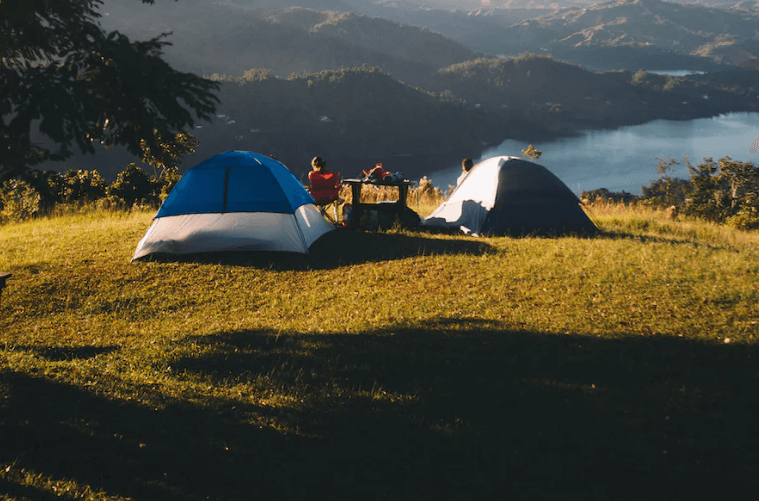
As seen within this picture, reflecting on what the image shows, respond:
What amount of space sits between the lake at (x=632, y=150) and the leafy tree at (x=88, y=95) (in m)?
71.1

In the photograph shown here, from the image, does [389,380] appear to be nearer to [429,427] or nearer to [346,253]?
[429,427]

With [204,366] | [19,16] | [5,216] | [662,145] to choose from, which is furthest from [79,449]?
[662,145]

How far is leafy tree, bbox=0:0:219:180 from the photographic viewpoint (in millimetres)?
4852

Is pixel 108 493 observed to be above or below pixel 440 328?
below

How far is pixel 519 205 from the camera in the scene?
12539mm

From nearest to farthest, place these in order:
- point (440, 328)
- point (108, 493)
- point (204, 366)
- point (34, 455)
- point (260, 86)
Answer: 1. point (108, 493)
2. point (34, 455)
3. point (204, 366)
4. point (440, 328)
5. point (260, 86)

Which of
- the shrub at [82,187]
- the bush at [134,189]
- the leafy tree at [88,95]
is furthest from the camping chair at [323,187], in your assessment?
→ the shrub at [82,187]

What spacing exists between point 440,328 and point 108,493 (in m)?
3.95

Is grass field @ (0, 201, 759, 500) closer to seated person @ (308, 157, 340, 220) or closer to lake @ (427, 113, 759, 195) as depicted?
seated person @ (308, 157, 340, 220)

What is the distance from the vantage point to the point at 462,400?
15.6 ft

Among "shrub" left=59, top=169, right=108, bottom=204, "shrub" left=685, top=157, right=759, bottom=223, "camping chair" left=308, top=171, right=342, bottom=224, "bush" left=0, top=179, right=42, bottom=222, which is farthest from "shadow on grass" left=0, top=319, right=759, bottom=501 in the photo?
"shrub" left=685, top=157, right=759, bottom=223

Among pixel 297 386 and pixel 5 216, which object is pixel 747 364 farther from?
pixel 5 216

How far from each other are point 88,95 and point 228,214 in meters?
5.73

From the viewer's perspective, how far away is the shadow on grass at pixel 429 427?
3.72 m
